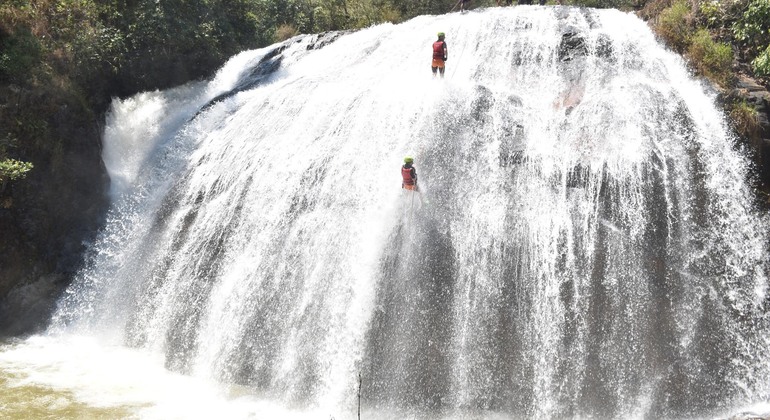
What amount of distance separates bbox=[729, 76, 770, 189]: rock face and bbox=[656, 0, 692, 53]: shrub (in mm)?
1927

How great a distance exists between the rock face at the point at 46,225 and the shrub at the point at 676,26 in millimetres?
15737

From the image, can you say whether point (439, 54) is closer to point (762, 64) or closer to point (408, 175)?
point (408, 175)

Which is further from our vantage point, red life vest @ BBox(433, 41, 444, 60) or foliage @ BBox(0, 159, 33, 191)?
red life vest @ BBox(433, 41, 444, 60)

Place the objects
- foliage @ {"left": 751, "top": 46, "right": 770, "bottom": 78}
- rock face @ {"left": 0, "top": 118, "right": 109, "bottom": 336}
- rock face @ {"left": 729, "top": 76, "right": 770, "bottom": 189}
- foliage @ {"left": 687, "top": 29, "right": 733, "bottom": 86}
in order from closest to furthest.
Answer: rock face @ {"left": 729, "top": 76, "right": 770, "bottom": 189} < foliage @ {"left": 751, "top": 46, "right": 770, "bottom": 78} < foliage @ {"left": 687, "top": 29, "right": 733, "bottom": 86} < rock face @ {"left": 0, "top": 118, "right": 109, "bottom": 336}

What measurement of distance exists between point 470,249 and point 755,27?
8467mm

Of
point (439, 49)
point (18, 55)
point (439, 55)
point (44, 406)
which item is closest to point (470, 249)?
point (439, 55)

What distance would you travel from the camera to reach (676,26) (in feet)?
45.0

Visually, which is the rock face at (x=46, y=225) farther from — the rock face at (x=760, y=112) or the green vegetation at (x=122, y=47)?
the rock face at (x=760, y=112)

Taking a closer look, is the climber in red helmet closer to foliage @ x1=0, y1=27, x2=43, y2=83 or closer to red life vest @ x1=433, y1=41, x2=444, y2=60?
red life vest @ x1=433, y1=41, x2=444, y2=60

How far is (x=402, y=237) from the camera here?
36.1 feet

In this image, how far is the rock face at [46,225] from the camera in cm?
1313

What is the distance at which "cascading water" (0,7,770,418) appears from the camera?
908cm

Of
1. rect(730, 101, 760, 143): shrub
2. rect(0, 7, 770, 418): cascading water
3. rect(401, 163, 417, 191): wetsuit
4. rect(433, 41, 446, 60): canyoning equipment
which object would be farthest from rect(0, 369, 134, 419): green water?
rect(730, 101, 760, 143): shrub

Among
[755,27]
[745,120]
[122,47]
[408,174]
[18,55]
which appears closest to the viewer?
[745,120]
